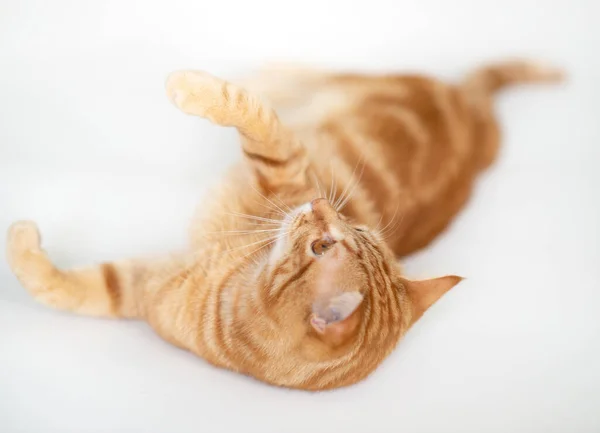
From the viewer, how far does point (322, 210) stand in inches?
50.9

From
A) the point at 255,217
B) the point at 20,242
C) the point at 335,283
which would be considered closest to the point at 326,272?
the point at 335,283

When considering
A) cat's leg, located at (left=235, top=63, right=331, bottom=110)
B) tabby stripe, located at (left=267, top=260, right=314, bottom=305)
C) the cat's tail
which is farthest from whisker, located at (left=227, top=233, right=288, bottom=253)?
the cat's tail

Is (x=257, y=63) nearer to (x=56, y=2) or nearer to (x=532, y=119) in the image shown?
(x=56, y=2)

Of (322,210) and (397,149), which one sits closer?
(322,210)

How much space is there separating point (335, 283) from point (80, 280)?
648 millimetres

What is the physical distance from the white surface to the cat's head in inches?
9.2

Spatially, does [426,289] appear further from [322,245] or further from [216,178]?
[216,178]

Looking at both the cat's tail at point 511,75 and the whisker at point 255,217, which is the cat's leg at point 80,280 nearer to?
the whisker at point 255,217

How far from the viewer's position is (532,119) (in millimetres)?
2109

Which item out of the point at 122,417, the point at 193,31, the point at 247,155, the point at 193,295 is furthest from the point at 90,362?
the point at 193,31

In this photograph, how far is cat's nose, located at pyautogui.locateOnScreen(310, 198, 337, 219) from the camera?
129 cm

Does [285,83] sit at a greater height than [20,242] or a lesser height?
greater

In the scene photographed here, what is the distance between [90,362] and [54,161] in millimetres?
692

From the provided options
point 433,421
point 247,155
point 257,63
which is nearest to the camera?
point 433,421
